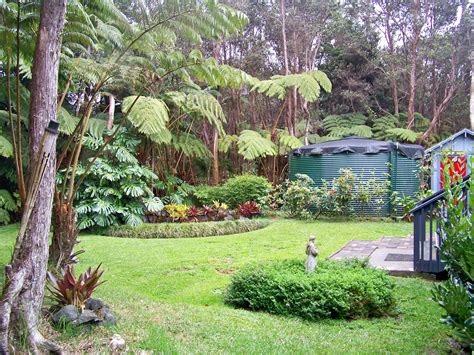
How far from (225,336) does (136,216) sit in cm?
716

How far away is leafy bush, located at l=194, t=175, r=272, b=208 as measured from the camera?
1167 centimetres

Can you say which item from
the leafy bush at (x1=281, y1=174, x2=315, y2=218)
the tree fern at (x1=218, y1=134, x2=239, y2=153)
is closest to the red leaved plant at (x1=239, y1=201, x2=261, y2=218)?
the leafy bush at (x1=281, y1=174, x2=315, y2=218)

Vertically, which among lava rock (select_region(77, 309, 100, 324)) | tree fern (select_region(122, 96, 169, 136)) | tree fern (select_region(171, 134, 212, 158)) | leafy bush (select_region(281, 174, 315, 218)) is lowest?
lava rock (select_region(77, 309, 100, 324))

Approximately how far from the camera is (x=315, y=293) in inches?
154

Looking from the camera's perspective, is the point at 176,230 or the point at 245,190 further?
the point at 245,190

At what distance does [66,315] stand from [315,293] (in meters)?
2.04

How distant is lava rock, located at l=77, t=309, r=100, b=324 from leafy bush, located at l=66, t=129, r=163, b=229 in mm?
6496

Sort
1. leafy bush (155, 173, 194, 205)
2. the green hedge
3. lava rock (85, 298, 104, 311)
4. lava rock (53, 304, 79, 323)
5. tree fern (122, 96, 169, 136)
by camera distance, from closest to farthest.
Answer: lava rock (53, 304, 79, 323) → lava rock (85, 298, 104, 311) → the green hedge → tree fern (122, 96, 169, 136) → leafy bush (155, 173, 194, 205)

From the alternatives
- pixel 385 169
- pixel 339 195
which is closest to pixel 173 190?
pixel 339 195

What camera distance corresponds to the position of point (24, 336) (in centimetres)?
263

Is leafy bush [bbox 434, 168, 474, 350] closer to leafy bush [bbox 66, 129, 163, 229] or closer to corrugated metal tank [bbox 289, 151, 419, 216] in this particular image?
leafy bush [bbox 66, 129, 163, 229]

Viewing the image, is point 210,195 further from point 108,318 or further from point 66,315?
point 66,315

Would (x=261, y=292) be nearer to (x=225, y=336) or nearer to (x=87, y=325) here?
(x=225, y=336)

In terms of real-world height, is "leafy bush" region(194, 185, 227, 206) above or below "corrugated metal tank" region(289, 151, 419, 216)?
below
